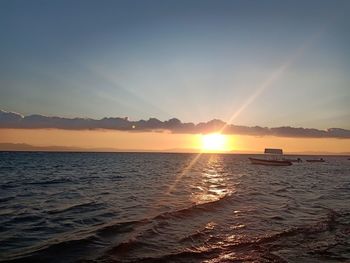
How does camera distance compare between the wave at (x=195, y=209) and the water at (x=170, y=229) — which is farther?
the wave at (x=195, y=209)

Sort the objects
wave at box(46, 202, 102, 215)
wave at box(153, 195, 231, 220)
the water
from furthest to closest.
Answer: wave at box(46, 202, 102, 215), wave at box(153, 195, 231, 220), the water

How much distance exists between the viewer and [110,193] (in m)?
37.4

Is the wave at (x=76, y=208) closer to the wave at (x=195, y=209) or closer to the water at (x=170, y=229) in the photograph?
the water at (x=170, y=229)

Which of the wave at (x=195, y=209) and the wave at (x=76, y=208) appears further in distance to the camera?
the wave at (x=76, y=208)

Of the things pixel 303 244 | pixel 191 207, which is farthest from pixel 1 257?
pixel 191 207

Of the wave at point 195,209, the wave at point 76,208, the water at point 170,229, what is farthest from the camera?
the wave at point 76,208

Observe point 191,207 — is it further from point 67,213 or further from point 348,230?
point 348,230

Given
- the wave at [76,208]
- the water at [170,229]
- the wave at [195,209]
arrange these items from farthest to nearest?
1. the wave at [76,208]
2. the wave at [195,209]
3. the water at [170,229]

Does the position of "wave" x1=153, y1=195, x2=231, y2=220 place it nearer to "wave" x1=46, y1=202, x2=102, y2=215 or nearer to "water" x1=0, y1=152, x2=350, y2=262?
"water" x1=0, y1=152, x2=350, y2=262

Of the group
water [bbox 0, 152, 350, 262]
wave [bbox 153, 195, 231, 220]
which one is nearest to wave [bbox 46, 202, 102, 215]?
water [bbox 0, 152, 350, 262]

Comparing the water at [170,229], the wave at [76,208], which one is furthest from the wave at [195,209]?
the wave at [76,208]

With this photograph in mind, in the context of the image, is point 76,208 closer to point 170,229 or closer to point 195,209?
point 195,209

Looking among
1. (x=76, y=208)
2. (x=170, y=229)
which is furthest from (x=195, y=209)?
(x=76, y=208)

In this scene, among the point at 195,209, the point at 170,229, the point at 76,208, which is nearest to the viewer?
the point at 170,229
